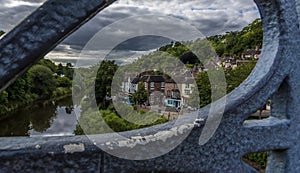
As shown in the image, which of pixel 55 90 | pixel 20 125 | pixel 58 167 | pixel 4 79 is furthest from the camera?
pixel 55 90

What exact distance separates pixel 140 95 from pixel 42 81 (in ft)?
43.3

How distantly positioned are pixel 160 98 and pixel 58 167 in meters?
5.26

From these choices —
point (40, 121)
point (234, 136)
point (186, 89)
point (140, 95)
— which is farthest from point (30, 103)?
point (234, 136)

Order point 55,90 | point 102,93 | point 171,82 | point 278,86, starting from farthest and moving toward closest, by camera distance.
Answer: point 55,90 → point 102,93 → point 171,82 → point 278,86

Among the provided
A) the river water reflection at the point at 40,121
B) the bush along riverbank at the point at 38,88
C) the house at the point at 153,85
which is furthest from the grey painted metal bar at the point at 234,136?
the bush along riverbank at the point at 38,88

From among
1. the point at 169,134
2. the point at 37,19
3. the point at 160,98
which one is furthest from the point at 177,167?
the point at 160,98

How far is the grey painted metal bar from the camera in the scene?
0.82 m

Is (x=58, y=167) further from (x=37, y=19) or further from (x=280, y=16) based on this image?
(x=280, y=16)

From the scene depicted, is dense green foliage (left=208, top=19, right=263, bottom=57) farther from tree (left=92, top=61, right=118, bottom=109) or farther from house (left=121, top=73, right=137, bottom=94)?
Answer: tree (left=92, top=61, right=118, bottom=109)

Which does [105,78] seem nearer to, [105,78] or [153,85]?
[105,78]

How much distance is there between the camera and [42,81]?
1750 cm

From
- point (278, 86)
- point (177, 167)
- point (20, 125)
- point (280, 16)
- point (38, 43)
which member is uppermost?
point (280, 16)

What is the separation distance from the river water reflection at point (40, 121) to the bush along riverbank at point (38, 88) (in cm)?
48

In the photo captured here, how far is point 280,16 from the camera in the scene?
1.10 metres
